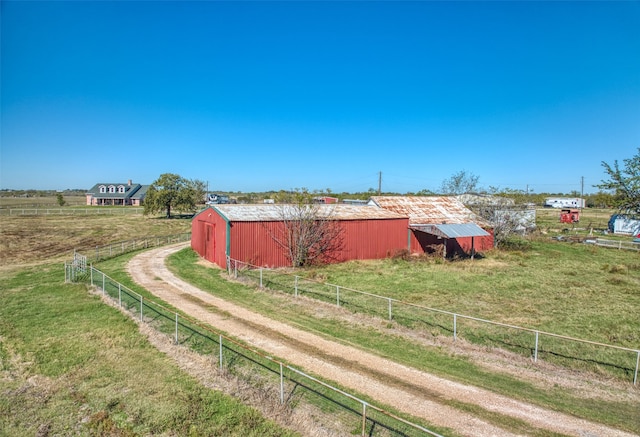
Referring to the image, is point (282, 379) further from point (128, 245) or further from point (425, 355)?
point (128, 245)

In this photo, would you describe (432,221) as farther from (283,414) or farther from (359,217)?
(283,414)

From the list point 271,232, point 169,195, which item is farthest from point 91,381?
point 169,195

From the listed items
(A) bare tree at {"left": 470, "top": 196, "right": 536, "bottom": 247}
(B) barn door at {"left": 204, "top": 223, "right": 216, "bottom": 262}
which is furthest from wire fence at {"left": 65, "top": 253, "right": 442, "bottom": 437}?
(A) bare tree at {"left": 470, "top": 196, "right": 536, "bottom": 247}

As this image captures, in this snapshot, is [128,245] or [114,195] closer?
[128,245]

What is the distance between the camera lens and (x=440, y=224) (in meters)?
33.9

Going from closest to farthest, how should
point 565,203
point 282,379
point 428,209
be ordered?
point 282,379, point 428,209, point 565,203

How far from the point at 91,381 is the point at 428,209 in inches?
1234

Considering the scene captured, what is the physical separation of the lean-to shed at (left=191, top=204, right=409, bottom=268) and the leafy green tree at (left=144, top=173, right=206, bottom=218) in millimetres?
28411

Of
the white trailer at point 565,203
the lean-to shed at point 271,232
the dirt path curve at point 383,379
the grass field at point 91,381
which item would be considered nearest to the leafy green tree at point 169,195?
the lean-to shed at point 271,232

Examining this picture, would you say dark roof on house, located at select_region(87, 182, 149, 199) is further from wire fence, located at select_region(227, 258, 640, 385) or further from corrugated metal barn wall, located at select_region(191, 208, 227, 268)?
wire fence, located at select_region(227, 258, 640, 385)

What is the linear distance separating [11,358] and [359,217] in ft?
76.0

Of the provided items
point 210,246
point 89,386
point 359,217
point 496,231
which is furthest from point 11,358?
point 496,231

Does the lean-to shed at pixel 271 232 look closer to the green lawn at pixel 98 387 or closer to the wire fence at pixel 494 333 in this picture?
the wire fence at pixel 494 333

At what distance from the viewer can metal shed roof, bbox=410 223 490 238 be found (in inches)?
1212
